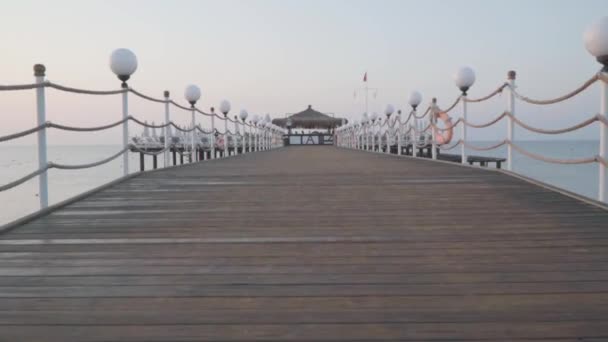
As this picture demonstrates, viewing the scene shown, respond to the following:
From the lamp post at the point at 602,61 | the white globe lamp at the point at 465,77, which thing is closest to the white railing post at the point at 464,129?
the white globe lamp at the point at 465,77

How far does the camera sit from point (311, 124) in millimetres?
39750

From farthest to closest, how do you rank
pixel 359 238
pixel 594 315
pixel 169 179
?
pixel 169 179, pixel 359 238, pixel 594 315

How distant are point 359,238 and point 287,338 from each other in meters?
1.21

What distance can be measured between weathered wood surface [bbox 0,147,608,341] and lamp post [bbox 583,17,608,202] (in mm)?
274

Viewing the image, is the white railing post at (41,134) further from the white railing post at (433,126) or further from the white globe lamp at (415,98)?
the white globe lamp at (415,98)

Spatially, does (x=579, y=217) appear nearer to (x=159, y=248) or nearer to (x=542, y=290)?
(x=542, y=290)

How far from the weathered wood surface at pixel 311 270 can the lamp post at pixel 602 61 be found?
0.27 m

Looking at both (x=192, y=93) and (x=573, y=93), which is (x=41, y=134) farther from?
(x=192, y=93)

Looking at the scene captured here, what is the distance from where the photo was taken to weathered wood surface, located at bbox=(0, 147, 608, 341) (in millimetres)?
1540

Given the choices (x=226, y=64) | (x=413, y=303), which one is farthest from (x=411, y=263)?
(x=226, y=64)

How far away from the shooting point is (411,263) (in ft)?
7.13

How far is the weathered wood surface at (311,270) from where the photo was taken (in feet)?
5.05

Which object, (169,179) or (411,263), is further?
(169,179)

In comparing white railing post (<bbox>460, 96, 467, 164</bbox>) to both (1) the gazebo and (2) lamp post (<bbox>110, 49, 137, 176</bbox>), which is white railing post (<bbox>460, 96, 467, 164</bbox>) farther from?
(1) the gazebo
